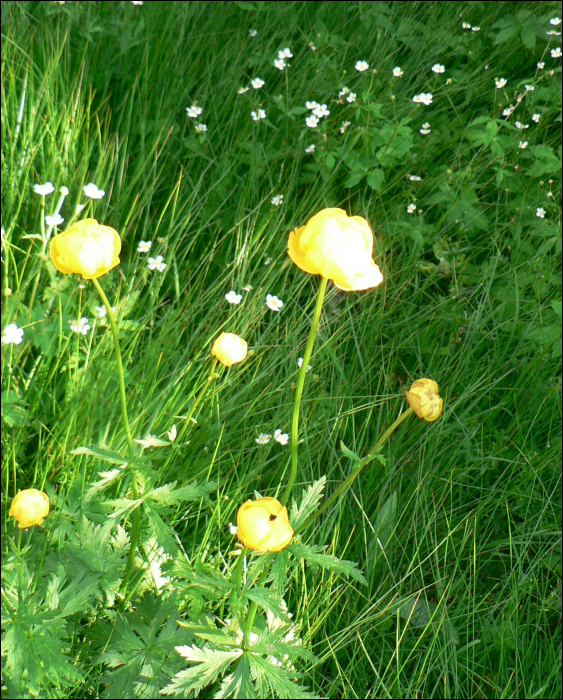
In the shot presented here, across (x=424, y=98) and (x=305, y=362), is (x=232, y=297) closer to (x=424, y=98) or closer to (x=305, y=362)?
(x=305, y=362)

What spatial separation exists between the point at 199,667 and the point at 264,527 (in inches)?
11.1

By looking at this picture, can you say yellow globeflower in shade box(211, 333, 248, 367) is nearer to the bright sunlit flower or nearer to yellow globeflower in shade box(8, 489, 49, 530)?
yellow globeflower in shade box(8, 489, 49, 530)

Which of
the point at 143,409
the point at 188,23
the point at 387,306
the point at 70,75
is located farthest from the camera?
the point at 188,23

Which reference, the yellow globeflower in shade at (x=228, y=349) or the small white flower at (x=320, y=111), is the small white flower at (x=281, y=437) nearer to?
the yellow globeflower in shade at (x=228, y=349)

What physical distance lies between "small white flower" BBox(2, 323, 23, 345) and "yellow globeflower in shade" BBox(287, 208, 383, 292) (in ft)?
2.77

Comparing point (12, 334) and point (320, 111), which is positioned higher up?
point (320, 111)

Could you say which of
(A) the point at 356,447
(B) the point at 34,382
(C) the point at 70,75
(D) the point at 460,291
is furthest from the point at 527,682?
(C) the point at 70,75

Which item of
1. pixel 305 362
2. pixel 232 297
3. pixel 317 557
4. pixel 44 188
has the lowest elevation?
pixel 317 557

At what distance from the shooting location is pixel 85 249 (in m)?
0.98

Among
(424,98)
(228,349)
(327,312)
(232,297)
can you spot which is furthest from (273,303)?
(424,98)

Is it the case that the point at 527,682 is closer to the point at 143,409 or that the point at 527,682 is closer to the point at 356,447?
the point at 356,447

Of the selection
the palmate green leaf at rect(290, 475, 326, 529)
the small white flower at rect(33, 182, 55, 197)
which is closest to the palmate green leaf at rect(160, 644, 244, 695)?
the palmate green leaf at rect(290, 475, 326, 529)

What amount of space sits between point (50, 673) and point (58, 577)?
143 mm

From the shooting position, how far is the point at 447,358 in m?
1.84
